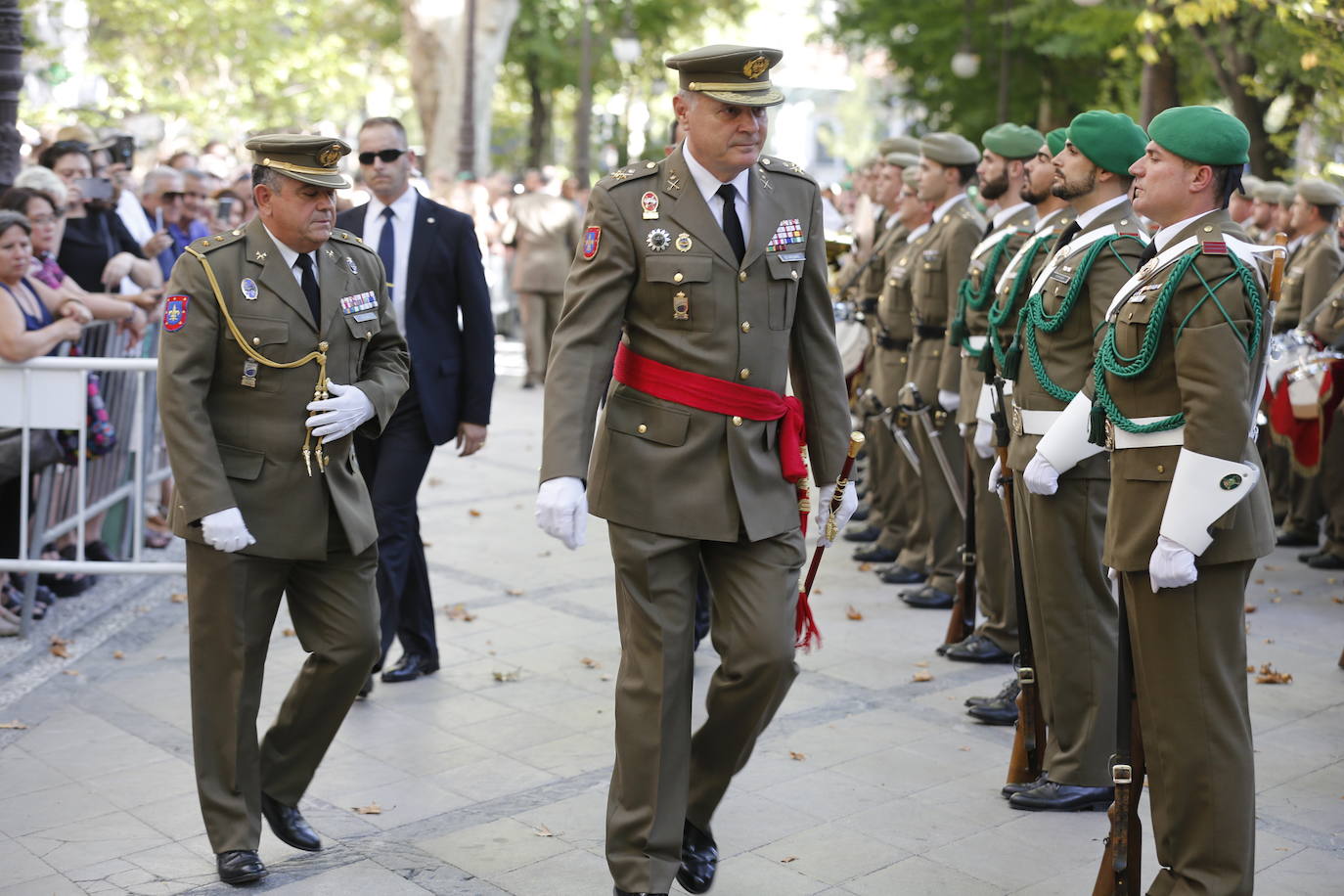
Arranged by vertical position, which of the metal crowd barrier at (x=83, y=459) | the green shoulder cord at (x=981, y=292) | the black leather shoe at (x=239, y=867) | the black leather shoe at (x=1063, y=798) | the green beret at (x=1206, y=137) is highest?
the green beret at (x=1206, y=137)

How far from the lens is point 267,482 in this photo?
470 cm

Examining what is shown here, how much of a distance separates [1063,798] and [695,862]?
141 cm

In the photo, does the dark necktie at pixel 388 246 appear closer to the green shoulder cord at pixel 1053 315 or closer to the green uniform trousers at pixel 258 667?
the green uniform trousers at pixel 258 667

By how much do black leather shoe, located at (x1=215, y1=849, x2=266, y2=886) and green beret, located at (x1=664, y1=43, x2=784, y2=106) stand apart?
246cm

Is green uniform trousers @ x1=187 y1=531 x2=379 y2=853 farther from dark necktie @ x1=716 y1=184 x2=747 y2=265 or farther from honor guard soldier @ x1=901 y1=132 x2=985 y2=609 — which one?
honor guard soldier @ x1=901 y1=132 x2=985 y2=609

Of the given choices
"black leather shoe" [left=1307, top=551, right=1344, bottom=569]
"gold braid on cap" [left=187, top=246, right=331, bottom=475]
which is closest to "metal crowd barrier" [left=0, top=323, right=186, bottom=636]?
"gold braid on cap" [left=187, top=246, right=331, bottom=475]

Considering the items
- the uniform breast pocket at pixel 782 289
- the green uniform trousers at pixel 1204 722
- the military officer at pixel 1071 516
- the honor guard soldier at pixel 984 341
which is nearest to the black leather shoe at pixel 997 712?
the military officer at pixel 1071 516

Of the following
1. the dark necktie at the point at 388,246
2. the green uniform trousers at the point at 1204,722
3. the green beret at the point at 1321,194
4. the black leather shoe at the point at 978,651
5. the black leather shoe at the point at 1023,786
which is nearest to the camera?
the green uniform trousers at the point at 1204,722

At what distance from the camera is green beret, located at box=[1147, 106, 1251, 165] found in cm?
418

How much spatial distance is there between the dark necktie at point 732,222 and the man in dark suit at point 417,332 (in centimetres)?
237

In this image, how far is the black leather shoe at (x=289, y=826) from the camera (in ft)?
15.9

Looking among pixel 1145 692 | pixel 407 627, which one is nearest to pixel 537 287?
pixel 407 627

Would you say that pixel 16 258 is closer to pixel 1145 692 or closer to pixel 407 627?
pixel 407 627

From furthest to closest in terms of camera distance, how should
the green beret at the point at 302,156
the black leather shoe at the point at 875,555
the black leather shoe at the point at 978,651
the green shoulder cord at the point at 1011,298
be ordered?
the black leather shoe at the point at 875,555 → the black leather shoe at the point at 978,651 → the green shoulder cord at the point at 1011,298 → the green beret at the point at 302,156
